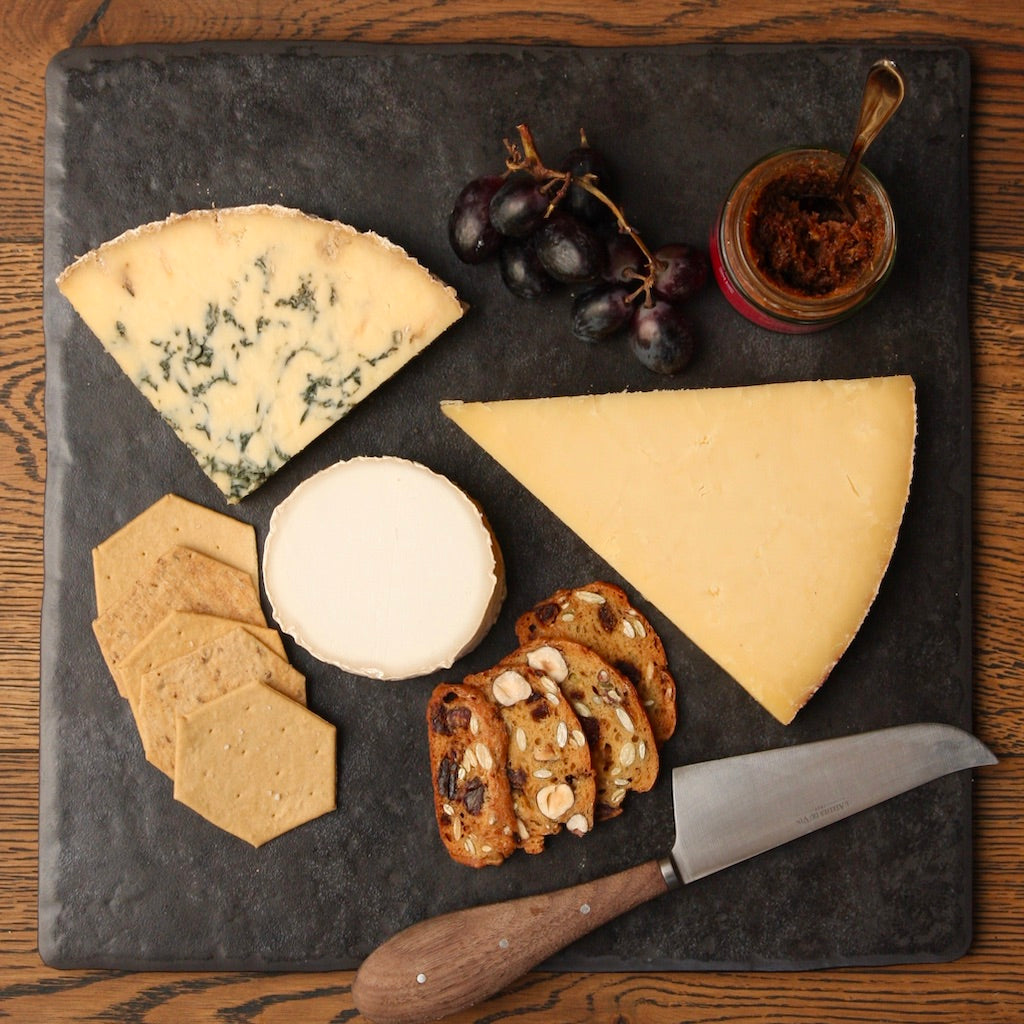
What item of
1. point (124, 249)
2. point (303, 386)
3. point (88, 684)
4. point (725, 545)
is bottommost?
point (88, 684)

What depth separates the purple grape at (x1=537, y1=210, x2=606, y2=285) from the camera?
5.80 ft

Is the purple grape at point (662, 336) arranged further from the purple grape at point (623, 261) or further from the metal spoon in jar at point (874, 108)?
the metal spoon in jar at point (874, 108)

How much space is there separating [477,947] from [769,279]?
4.21 ft

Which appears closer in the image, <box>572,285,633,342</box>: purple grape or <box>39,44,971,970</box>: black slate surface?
<box>572,285,633,342</box>: purple grape

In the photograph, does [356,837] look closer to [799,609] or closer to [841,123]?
[799,609]

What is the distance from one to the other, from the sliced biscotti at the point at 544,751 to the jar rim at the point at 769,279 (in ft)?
2.55

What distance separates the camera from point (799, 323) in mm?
1882

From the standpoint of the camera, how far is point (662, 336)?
1.87 metres

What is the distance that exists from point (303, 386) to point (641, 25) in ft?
3.14

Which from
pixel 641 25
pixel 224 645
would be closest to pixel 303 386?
pixel 224 645

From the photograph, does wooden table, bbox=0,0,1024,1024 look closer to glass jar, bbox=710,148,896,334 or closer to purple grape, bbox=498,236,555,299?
glass jar, bbox=710,148,896,334

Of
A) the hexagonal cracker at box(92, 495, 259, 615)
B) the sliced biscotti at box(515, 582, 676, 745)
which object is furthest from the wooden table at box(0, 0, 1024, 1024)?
the sliced biscotti at box(515, 582, 676, 745)

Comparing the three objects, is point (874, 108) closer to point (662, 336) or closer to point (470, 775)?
point (662, 336)

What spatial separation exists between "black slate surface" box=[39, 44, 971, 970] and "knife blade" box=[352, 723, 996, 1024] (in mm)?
52
